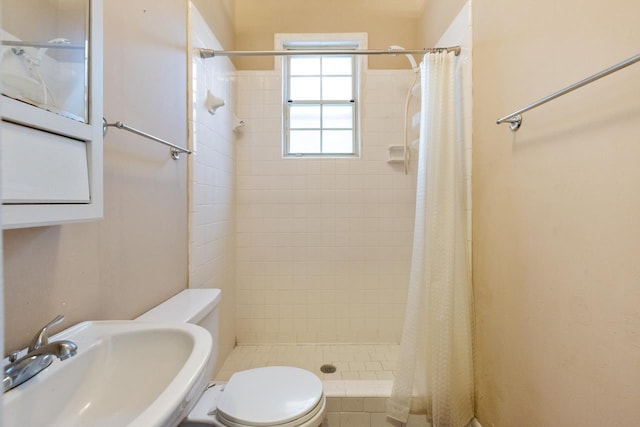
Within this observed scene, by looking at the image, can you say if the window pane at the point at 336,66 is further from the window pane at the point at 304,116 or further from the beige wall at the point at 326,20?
the window pane at the point at 304,116

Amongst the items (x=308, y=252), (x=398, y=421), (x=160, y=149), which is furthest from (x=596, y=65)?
(x=308, y=252)

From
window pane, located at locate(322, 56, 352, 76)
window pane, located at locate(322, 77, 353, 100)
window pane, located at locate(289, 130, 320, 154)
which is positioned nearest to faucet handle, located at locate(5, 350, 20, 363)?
window pane, located at locate(289, 130, 320, 154)

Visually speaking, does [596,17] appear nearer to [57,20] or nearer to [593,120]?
[593,120]

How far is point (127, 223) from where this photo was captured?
3.55ft

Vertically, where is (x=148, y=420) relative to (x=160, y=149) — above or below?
below

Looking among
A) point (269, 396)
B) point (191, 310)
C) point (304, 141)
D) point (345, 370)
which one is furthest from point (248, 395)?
point (304, 141)

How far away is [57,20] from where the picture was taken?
734 mm

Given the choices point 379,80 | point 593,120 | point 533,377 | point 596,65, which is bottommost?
point 533,377

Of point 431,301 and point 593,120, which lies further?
point 431,301

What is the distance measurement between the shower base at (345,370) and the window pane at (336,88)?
76.5 inches

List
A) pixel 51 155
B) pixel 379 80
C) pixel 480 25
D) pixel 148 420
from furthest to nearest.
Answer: pixel 379 80
pixel 480 25
pixel 51 155
pixel 148 420

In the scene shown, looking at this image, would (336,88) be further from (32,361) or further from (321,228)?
(32,361)

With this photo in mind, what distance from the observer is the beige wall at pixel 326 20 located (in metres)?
2.40

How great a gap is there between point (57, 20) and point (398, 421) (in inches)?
77.0
